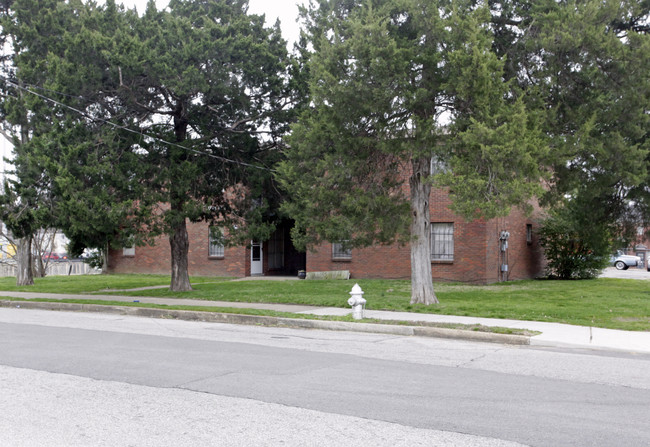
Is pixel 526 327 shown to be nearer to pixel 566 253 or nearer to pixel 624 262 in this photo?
pixel 566 253

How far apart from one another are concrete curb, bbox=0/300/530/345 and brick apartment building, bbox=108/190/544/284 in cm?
547

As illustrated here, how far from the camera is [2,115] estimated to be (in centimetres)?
2397

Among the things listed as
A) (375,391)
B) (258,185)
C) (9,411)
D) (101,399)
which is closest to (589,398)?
(375,391)

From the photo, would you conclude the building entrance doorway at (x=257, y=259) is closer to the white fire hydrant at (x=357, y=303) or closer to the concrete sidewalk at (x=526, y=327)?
the concrete sidewalk at (x=526, y=327)

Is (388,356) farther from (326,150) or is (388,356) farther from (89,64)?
(89,64)

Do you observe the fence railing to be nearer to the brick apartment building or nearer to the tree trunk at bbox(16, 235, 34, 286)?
the brick apartment building

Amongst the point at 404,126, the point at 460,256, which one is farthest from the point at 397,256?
Result: the point at 404,126

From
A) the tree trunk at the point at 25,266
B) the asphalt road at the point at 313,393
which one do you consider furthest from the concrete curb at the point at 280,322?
the tree trunk at the point at 25,266

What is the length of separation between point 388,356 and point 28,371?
480 centimetres

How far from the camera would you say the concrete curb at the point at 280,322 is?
10656 millimetres

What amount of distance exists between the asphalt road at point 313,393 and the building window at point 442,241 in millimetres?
14278

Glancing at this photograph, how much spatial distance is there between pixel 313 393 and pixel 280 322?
21.3 ft

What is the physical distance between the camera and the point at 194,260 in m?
30.0

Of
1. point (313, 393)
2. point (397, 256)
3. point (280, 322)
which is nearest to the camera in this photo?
point (313, 393)
